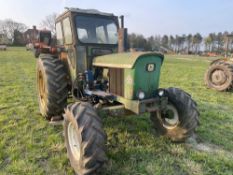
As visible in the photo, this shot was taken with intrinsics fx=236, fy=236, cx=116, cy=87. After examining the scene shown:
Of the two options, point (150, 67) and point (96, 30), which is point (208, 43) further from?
point (150, 67)

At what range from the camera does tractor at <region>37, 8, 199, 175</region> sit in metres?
3.02

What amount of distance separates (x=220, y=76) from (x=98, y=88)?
6733 millimetres

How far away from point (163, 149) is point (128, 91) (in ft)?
3.78

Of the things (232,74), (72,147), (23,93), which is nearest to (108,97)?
(72,147)

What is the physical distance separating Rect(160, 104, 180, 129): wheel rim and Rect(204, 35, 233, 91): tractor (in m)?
5.79

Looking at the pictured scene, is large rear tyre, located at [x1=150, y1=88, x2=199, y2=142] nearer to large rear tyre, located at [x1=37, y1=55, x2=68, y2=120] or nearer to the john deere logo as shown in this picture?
the john deere logo

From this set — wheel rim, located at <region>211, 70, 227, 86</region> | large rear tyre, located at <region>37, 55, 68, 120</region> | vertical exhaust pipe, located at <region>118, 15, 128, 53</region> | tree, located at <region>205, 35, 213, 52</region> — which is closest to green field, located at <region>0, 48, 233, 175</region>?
large rear tyre, located at <region>37, 55, 68, 120</region>

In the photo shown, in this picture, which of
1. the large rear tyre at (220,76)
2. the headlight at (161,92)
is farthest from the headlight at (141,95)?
the large rear tyre at (220,76)

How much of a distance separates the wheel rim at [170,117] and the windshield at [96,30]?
65.0 inches

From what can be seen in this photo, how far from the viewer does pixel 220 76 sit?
30.5 ft

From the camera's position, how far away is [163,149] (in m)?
3.82

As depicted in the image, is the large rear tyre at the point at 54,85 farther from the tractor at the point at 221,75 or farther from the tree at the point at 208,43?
the tree at the point at 208,43

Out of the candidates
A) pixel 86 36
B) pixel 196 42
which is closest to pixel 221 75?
pixel 86 36

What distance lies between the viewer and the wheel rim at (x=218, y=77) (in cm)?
920
